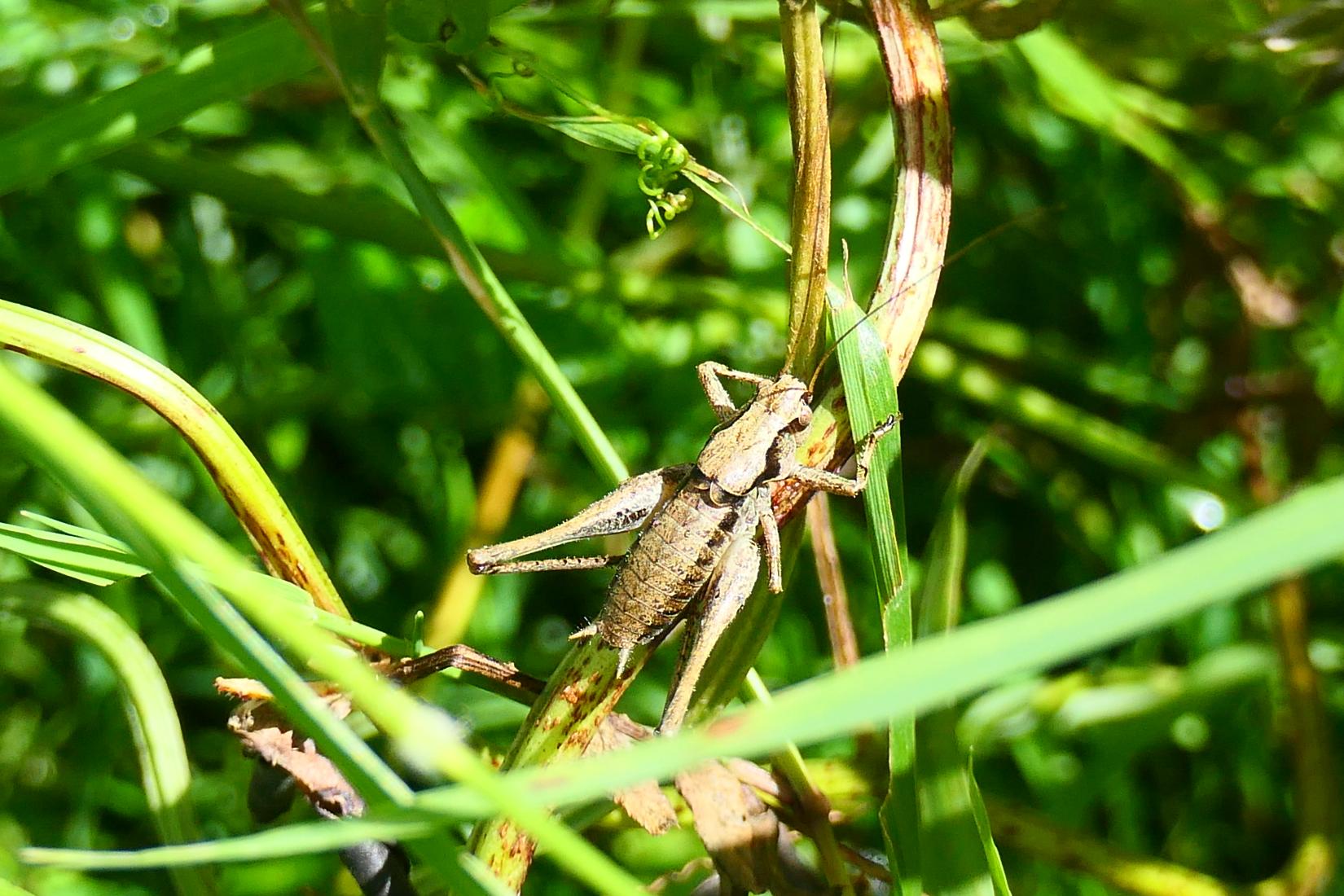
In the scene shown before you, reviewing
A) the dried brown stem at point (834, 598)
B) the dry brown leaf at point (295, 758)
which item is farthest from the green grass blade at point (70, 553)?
the dried brown stem at point (834, 598)

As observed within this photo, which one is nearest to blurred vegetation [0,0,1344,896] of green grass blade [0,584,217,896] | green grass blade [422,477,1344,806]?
green grass blade [0,584,217,896]

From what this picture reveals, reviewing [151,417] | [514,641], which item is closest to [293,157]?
[151,417]

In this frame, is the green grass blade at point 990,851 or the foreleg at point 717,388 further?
the foreleg at point 717,388

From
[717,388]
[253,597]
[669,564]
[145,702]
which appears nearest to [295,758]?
[145,702]

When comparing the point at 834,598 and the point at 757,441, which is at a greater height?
the point at 757,441

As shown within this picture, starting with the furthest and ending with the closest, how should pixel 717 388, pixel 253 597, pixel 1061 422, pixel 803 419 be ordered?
pixel 1061 422
pixel 717 388
pixel 803 419
pixel 253 597

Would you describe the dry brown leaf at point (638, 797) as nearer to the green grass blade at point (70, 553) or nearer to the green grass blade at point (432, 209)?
the green grass blade at point (432, 209)

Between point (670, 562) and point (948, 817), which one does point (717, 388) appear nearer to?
point (670, 562)
